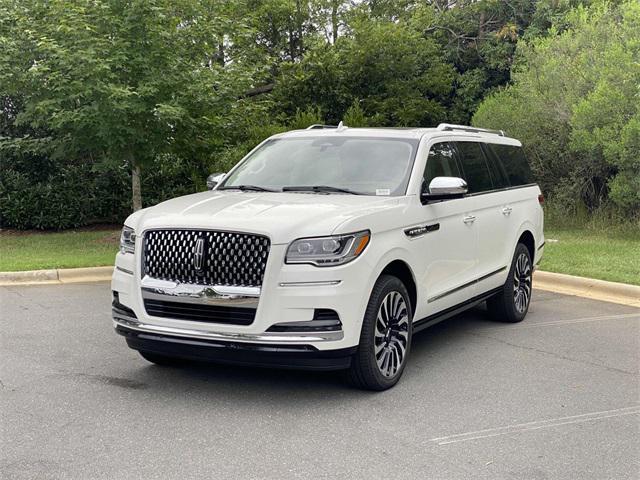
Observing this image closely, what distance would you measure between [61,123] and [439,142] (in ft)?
24.5

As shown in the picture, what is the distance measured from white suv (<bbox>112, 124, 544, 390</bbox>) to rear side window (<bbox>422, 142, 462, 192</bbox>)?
13 millimetres

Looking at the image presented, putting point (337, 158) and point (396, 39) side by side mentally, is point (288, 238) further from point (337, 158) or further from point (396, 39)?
point (396, 39)

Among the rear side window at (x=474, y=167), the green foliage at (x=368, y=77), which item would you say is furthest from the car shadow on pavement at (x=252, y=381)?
the green foliage at (x=368, y=77)

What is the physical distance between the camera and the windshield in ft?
19.9

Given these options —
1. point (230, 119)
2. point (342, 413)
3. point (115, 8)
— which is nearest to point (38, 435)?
point (342, 413)

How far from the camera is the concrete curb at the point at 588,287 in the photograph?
29.8ft

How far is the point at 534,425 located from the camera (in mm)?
4785

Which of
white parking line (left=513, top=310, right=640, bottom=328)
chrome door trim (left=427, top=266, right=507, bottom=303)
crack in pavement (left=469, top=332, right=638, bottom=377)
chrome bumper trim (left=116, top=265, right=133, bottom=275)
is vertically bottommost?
white parking line (left=513, top=310, right=640, bottom=328)

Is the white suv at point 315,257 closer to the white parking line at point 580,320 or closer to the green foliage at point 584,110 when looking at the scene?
the white parking line at point 580,320

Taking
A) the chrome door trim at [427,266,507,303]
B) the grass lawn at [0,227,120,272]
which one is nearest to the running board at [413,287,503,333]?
the chrome door trim at [427,266,507,303]

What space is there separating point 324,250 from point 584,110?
10.8 metres

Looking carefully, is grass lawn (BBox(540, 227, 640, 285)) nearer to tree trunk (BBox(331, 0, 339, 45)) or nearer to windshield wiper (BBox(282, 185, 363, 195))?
windshield wiper (BBox(282, 185, 363, 195))

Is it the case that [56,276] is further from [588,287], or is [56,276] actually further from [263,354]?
[588,287]

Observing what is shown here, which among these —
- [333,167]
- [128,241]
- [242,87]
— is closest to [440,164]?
[333,167]
